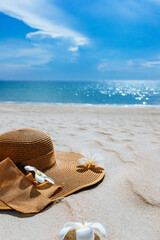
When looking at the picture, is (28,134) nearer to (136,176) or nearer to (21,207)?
(21,207)

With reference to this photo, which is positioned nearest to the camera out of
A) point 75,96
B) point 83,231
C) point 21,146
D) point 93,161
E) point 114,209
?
point 83,231

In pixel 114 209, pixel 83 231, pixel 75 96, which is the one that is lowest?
pixel 75 96

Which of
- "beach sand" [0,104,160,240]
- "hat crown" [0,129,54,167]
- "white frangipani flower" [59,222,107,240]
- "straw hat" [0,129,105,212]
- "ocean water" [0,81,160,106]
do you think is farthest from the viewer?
A: "ocean water" [0,81,160,106]

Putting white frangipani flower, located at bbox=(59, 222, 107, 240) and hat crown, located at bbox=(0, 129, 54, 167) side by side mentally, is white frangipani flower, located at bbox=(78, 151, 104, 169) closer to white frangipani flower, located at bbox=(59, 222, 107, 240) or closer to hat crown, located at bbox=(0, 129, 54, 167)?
hat crown, located at bbox=(0, 129, 54, 167)

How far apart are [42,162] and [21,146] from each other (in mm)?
228

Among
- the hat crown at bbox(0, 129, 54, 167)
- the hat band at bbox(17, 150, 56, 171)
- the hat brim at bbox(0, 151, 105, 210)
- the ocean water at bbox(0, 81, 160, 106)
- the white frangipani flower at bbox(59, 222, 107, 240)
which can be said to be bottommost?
the ocean water at bbox(0, 81, 160, 106)

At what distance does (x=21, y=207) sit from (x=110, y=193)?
671 mm

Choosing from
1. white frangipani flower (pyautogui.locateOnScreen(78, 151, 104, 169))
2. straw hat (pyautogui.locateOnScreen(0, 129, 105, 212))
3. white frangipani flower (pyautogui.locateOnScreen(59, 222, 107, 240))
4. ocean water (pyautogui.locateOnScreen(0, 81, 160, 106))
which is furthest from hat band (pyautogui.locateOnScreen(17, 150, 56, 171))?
ocean water (pyautogui.locateOnScreen(0, 81, 160, 106))

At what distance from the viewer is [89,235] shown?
1.01m

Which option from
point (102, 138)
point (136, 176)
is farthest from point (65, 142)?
point (136, 176)

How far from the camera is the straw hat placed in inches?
57.5

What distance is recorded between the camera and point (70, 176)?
172cm

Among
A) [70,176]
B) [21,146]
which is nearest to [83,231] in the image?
[70,176]

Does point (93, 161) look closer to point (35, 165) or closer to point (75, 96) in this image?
point (35, 165)
